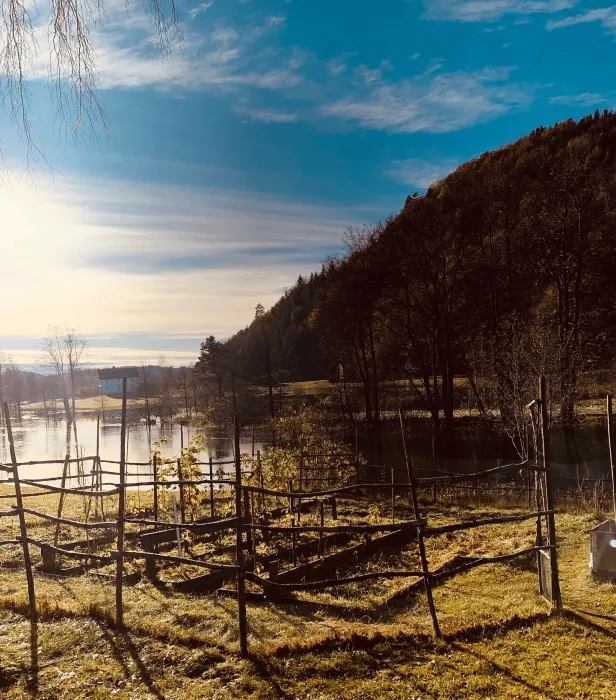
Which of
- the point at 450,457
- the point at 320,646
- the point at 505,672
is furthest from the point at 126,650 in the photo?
the point at 450,457

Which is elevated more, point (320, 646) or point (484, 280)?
point (484, 280)

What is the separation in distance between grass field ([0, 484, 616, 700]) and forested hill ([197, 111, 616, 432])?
13881mm

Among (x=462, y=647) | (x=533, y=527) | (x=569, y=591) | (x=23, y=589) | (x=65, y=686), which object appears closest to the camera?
(x=65, y=686)

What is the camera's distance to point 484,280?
25.4m

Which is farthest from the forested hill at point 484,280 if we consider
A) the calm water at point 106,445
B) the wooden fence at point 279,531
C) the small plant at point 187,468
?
the small plant at point 187,468

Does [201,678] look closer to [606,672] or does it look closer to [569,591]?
[606,672]

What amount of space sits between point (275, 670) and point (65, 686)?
70.3 inches

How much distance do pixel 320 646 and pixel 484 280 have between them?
23.0 meters

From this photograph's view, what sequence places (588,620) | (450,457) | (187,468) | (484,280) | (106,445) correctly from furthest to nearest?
(106,445) < (484,280) < (450,457) < (187,468) < (588,620)

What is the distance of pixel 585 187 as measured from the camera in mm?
22422

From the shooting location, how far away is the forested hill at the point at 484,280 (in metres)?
22.6

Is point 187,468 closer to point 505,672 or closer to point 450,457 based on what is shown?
point 505,672

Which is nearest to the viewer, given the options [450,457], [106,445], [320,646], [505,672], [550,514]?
[505,672]

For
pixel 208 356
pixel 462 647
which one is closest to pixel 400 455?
pixel 462 647
